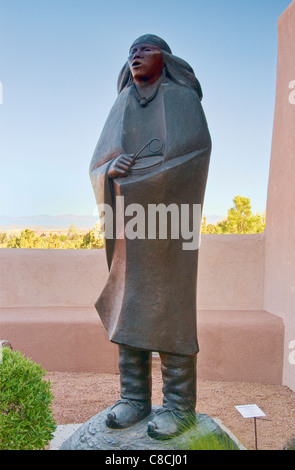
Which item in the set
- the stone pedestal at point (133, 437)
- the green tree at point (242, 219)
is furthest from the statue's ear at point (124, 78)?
the green tree at point (242, 219)

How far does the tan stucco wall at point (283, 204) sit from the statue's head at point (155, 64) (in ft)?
8.78

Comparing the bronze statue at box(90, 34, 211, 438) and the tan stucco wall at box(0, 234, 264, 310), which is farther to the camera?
the tan stucco wall at box(0, 234, 264, 310)

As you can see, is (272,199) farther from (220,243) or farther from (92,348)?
(92,348)

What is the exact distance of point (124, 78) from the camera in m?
2.77

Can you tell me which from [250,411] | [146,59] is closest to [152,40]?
[146,59]

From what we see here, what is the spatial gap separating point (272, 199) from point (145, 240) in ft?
11.3

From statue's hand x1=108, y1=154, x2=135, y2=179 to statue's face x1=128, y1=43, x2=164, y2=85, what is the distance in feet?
1.61

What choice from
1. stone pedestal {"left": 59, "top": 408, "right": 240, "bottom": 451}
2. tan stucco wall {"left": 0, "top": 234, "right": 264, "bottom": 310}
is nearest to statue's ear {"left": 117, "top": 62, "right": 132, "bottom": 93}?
stone pedestal {"left": 59, "top": 408, "right": 240, "bottom": 451}

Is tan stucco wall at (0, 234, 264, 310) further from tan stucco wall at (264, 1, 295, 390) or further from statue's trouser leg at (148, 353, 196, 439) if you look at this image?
statue's trouser leg at (148, 353, 196, 439)

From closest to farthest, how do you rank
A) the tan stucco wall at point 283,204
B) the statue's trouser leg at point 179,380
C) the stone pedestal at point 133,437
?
the stone pedestal at point 133,437
the statue's trouser leg at point 179,380
the tan stucco wall at point 283,204

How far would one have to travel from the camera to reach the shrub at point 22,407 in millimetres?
2695

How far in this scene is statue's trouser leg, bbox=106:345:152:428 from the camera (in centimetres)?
262

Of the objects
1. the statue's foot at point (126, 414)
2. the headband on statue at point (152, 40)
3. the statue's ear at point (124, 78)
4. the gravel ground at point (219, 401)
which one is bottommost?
the gravel ground at point (219, 401)

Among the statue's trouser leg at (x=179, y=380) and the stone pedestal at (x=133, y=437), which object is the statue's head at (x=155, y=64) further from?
the stone pedestal at (x=133, y=437)
